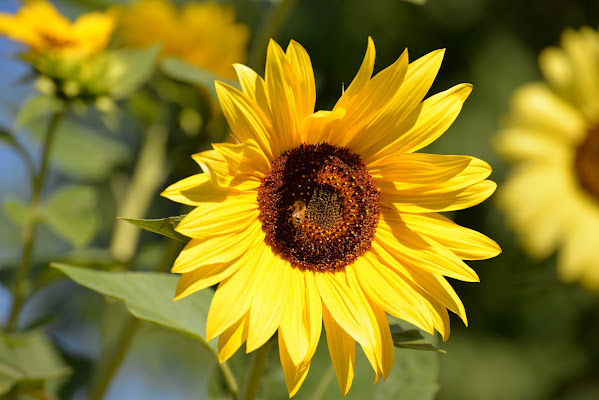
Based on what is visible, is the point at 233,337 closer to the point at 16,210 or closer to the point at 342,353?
the point at 342,353

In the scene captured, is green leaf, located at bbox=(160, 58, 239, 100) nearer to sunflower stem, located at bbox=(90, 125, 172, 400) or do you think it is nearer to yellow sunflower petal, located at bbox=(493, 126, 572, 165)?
sunflower stem, located at bbox=(90, 125, 172, 400)

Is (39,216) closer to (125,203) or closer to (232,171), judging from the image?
(125,203)

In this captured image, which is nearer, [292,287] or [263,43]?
[292,287]

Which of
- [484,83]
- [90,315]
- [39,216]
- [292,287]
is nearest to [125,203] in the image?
[39,216]

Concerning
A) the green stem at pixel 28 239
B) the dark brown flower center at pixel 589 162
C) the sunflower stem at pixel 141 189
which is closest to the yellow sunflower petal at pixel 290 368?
the green stem at pixel 28 239

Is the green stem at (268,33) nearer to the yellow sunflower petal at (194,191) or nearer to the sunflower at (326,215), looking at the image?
the sunflower at (326,215)

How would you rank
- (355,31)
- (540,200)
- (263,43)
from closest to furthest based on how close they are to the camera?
(263,43)
(540,200)
(355,31)

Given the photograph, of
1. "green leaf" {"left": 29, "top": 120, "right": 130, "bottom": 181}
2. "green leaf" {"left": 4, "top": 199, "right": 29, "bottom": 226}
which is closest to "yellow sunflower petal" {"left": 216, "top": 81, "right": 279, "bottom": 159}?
"green leaf" {"left": 4, "top": 199, "right": 29, "bottom": 226}
